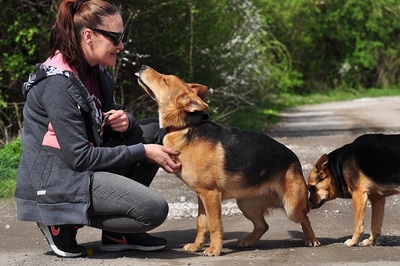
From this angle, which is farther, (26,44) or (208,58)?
(208,58)

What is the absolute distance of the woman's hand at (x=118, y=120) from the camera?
20.4 feet

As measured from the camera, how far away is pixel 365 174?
6699mm

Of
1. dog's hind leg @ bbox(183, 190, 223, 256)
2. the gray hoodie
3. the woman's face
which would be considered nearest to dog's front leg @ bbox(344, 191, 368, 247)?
dog's hind leg @ bbox(183, 190, 223, 256)

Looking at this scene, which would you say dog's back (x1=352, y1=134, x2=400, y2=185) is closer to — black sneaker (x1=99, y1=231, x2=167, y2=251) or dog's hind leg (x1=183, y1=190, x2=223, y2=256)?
dog's hind leg (x1=183, y1=190, x2=223, y2=256)

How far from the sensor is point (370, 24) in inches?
1321

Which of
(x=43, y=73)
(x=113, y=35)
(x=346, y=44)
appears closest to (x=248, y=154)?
(x=113, y=35)

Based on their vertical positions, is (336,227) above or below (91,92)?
below

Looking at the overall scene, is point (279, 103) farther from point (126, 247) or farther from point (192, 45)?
point (126, 247)

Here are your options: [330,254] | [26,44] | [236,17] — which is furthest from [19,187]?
[236,17]

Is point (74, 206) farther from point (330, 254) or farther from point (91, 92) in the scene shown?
point (330, 254)

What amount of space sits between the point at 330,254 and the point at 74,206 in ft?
5.84

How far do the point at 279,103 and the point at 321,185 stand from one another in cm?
1942

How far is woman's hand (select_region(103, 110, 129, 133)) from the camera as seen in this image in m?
6.21

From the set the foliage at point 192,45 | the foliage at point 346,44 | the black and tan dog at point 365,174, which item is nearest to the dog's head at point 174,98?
Result: the black and tan dog at point 365,174
